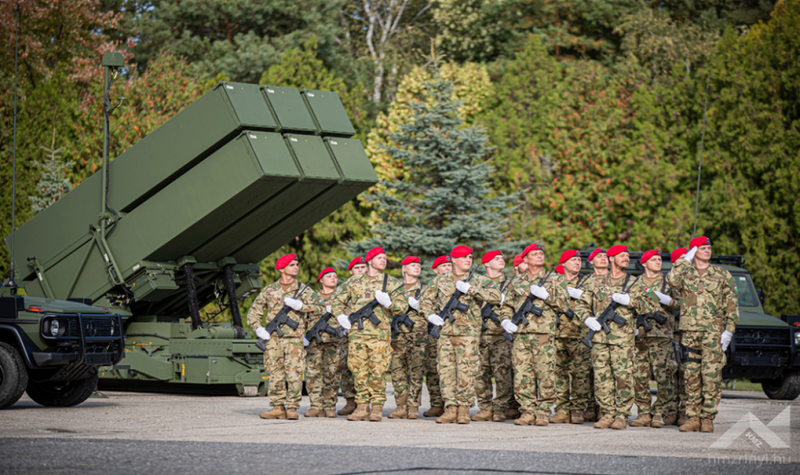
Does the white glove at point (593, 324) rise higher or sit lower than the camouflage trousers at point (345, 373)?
higher

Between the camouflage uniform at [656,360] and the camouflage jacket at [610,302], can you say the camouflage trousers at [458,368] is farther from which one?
the camouflage uniform at [656,360]

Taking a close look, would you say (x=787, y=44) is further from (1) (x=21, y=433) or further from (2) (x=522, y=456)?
(1) (x=21, y=433)

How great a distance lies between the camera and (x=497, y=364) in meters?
10.4

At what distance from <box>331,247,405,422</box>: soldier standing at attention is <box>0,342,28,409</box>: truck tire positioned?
3.39 meters

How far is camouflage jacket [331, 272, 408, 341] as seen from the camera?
391 inches

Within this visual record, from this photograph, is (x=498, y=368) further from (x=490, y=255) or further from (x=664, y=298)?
(x=664, y=298)

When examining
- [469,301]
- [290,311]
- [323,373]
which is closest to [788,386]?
[469,301]

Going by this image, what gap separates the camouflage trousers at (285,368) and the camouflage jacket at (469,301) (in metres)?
1.41

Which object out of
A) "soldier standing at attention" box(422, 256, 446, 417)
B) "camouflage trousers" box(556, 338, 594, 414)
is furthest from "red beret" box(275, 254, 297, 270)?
"camouflage trousers" box(556, 338, 594, 414)

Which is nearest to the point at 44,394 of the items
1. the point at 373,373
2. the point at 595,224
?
the point at 373,373

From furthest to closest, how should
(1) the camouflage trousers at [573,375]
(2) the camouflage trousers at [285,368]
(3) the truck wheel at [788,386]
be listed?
(3) the truck wheel at [788,386], (1) the camouflage trousers at [573,375], (2) the camouflage trousers at [285,368]

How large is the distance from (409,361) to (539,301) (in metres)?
1.61

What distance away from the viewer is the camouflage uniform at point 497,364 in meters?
10.4

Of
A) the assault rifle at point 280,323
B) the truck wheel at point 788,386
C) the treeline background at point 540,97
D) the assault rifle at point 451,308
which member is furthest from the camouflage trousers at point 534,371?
the treeline background at point 540,97
